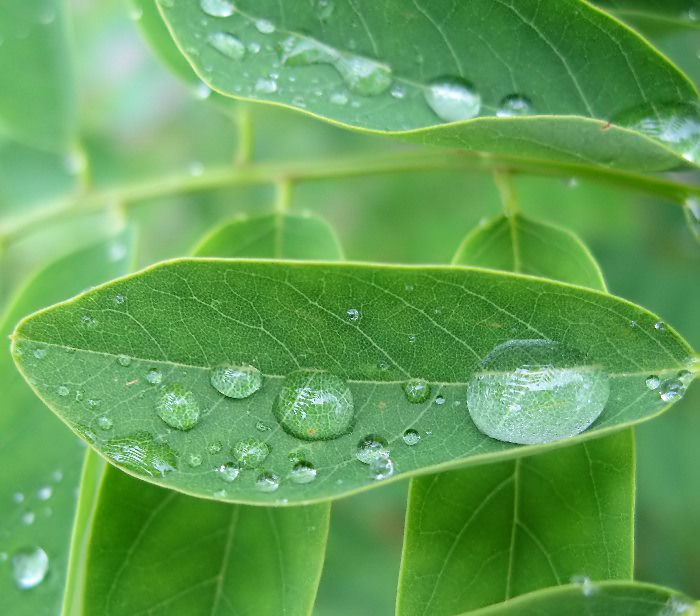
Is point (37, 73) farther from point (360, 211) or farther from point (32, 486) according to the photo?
point (360, 211)

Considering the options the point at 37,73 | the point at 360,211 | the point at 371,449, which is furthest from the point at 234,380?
the point at 360,211

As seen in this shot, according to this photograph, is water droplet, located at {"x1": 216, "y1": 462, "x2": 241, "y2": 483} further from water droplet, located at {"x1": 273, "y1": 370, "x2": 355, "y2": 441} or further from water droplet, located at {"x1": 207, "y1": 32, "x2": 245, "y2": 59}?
water droplet, located at {"x1": 207, "y1": 32, "x2": 245, "y2": 59}

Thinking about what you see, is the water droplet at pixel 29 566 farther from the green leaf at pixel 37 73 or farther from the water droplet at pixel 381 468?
the green leaf at pixel 37 73

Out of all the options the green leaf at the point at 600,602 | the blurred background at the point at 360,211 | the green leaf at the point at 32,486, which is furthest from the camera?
the blurred background at the point at 360,211

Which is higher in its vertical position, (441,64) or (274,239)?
(441,64)

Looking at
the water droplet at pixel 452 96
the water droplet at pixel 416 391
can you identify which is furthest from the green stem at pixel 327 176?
the water droplet at pixel 416 391

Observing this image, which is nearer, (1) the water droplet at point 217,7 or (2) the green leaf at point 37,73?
(1) the water droplet at point 217,7

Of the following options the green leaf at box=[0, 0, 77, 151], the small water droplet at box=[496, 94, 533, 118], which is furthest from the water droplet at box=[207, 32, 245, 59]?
the green leaf at box=[0, 0, 77, 151]
